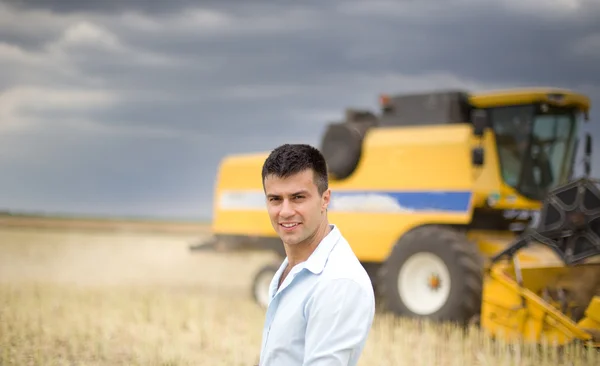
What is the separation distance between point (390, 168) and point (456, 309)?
2205mm

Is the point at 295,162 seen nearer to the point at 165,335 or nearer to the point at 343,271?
the point at 343,271

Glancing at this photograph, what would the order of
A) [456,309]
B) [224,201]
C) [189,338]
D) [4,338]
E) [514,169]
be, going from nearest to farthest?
1. [4,338]
2. [189,338]
3. [456,309]
4. [514,169]
5. [224,201]

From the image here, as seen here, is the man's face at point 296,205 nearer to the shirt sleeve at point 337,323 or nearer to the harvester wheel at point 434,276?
the shirt sleeve at point 337,323

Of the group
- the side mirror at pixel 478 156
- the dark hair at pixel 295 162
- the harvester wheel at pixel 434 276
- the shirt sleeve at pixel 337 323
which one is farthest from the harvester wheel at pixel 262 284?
the shirt sleeve at pixel 337 323

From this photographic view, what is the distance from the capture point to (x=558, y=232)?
727 centimetres

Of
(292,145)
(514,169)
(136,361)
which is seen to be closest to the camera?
(292,145)

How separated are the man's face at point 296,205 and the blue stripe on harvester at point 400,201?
6668 mm

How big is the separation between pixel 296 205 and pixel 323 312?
0.35 metres

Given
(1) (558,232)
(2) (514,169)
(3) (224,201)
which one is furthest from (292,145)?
(3) (224,201)

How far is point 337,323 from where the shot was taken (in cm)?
204

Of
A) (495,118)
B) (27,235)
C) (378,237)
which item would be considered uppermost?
(495,118)

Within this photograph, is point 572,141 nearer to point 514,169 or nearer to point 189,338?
point 514,169

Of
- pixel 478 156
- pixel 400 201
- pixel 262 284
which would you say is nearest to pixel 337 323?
pixel 478 156

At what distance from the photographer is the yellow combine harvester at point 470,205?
7176 millimetres
